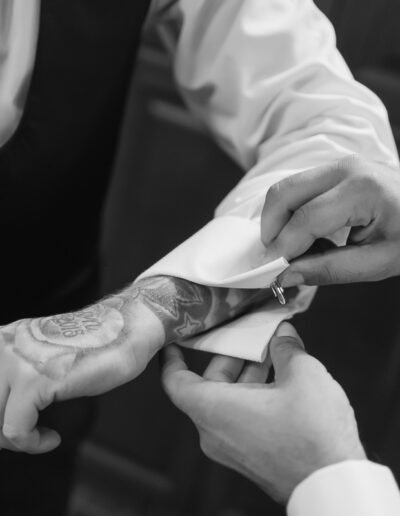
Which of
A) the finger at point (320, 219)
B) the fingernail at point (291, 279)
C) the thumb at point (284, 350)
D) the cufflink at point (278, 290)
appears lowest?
the thumb at point (284, 350)

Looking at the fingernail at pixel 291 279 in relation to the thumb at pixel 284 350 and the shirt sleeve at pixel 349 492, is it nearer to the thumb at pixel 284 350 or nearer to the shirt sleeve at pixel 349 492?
the thumb at pixel 284 350

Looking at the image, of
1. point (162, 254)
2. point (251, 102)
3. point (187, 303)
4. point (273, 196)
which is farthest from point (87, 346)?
point (162, 254)

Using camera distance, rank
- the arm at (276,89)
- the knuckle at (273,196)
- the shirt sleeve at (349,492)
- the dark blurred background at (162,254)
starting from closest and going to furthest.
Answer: the shirt sleeve at (349,492), the knuckle at (273,196), the arm at (276,89), the dark blurred background at (162,254)

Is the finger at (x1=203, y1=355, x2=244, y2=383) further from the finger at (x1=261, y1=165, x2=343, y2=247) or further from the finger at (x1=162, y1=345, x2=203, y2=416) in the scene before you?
the finger at (x1=261, y1=165, x2=343, y2=247)

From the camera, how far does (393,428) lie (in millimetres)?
1284

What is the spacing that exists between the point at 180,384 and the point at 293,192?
0.22 meters

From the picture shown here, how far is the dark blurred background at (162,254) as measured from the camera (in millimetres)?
1057

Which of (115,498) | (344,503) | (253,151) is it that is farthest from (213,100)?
(115,498)

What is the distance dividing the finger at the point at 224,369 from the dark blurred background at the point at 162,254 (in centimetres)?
52

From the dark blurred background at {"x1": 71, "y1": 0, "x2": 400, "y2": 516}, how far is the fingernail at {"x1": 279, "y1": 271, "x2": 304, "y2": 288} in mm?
487

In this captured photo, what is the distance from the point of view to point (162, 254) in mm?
1295

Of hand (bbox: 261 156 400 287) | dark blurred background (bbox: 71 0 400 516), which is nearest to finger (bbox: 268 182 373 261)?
hand (bbox: 261 156 400 287)

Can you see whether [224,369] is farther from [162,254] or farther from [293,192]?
[162,254]

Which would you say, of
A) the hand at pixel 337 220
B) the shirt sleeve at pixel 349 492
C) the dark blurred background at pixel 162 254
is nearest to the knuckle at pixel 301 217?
the hand at pixel 337 220
